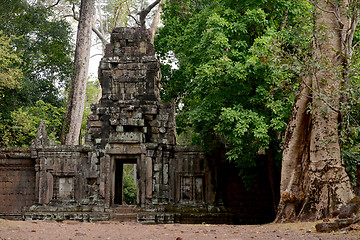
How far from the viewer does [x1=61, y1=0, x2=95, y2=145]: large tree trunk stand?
21078 millimetres

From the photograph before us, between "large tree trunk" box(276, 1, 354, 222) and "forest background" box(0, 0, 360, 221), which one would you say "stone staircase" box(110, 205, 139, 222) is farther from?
"large tree trunk" box(276, 1, 354, 222)

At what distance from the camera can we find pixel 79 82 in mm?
21641

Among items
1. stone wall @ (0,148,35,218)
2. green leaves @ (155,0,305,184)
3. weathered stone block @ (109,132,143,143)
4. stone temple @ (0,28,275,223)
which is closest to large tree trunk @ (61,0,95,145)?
stone wall @ (0,148,35,218)

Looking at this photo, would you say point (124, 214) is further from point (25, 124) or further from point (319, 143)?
point (25, 124)

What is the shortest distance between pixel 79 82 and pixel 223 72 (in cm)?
1075

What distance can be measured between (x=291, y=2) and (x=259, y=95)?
3.74 m

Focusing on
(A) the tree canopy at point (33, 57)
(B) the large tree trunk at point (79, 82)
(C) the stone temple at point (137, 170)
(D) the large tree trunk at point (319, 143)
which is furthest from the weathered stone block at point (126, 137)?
(A) the tree canopy at point (33, 57)

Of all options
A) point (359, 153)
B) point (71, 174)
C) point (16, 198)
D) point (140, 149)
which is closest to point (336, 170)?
point (359, 153)

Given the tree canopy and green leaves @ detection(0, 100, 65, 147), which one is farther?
the tree canopy

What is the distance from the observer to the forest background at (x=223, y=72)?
10.9 metres

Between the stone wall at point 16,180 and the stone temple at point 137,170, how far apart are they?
41 mm

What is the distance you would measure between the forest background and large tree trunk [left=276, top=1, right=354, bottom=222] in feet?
0.74

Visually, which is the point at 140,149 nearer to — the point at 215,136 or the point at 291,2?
the point at 215,136

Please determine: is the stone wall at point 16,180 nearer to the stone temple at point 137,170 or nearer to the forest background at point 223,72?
the stone temple at point 137,170
